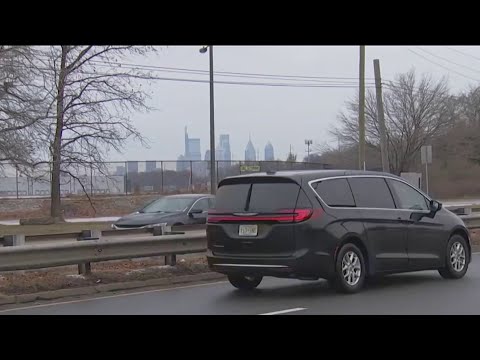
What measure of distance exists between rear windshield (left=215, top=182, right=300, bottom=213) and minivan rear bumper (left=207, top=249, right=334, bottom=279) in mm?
706

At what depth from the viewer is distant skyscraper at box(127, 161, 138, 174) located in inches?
1805

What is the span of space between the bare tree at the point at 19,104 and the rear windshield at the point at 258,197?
14.1 metres

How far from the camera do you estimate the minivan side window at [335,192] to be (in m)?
9.67

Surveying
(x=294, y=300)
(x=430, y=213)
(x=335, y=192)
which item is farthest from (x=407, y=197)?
(x=294, y=300)

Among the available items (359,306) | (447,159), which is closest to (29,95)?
(359,306)

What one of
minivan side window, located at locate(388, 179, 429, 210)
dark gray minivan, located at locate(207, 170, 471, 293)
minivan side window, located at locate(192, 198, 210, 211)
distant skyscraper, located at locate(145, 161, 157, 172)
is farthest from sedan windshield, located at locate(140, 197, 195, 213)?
distant skyscraper, located at locate(145, 161, 157, 172)

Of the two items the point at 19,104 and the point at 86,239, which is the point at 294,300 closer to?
the point at 86,239

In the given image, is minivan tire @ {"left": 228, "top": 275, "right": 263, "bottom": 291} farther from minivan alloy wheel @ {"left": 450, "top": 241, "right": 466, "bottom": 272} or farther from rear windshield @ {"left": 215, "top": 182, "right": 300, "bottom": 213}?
minivan alloy wheel @ {"left": 450, "top": 241, "right": 466, "bottom": 272}

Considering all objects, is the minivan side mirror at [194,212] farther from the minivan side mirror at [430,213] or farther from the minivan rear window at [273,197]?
the minivan rear window at [273,197]

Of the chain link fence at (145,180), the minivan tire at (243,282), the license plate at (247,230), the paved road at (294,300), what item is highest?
the chain link fence at (145,180)

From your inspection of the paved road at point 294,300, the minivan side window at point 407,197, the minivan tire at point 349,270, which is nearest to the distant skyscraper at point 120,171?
A: the paved road at point 294,300

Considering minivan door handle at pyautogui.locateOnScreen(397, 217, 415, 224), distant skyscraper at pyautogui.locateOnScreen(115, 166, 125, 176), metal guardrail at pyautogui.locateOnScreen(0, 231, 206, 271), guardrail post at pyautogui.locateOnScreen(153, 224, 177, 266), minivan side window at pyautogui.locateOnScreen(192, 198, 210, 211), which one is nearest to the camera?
metal guardrail at pyautogui.locateOnScreen(0, 231, 206, 271)

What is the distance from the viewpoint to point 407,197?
11008 mm
